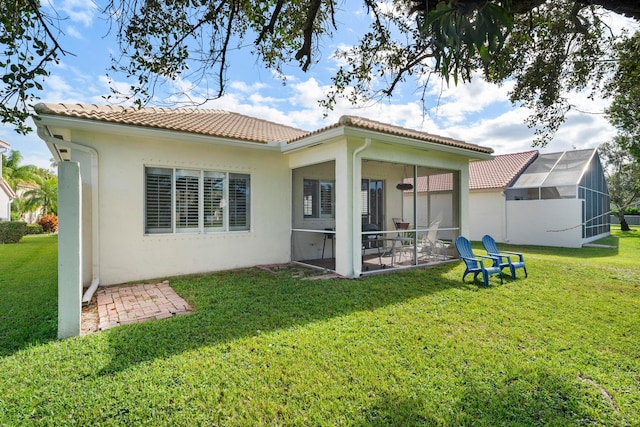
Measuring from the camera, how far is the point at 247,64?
6.36 metres

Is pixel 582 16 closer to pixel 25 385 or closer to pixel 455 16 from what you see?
pixel 455 16

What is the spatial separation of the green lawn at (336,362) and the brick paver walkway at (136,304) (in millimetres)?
359

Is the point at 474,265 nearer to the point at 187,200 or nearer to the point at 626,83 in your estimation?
the point at 626,83

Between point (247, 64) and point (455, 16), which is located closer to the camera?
point (455, 16)

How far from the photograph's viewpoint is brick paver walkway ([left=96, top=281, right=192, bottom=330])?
537 centimetres

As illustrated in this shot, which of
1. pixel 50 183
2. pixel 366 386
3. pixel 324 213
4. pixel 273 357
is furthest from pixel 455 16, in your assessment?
pixel 50 183

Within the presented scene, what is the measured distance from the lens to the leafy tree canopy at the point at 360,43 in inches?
129

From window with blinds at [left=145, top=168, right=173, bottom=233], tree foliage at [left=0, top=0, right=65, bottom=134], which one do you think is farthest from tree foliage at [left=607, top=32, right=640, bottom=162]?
window with blinds at [left=145, top=168, right=173, bottom=233]

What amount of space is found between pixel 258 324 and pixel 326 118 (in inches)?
180

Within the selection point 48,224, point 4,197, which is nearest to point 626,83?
point 48,224

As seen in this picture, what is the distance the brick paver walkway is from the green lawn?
0.36 meters

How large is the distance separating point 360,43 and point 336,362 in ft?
20.7

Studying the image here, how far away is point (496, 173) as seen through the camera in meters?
20.7

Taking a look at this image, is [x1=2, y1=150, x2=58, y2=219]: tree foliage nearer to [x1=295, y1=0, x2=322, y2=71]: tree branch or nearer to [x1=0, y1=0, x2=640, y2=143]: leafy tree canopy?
[x1=0, y1=0, x2=640, y2=143]: leafy tree canopy
